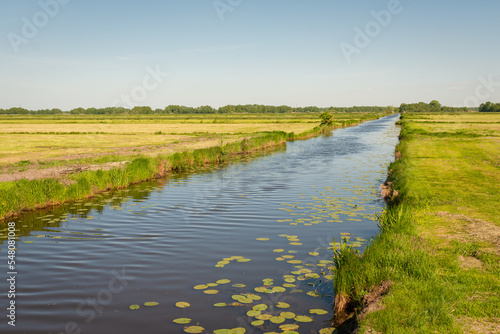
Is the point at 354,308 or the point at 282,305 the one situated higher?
the point at 354,308

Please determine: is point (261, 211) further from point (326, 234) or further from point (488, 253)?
point (488, 253)

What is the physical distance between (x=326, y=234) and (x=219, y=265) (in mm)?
4185

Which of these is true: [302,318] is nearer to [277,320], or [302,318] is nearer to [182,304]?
[277,320]

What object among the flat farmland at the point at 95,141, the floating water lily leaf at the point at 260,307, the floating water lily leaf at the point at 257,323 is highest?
the flat farmland at the point at 95,141

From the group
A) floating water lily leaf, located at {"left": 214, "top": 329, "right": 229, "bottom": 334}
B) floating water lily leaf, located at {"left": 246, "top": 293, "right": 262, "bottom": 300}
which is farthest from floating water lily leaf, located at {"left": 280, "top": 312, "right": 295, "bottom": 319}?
floating water lily leaf, located at {"left": 214, "top": 329, "right": 229, "bottom": 334}

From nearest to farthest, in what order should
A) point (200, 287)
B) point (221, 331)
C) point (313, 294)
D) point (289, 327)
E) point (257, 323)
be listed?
point (221, 331) → point (289, 327) → point (257, 323) → point (313, 294) → point (200, 287)

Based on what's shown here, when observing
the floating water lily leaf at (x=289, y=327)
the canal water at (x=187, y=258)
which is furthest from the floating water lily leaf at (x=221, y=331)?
Answer: the floating water lily leaf at (x=289, y=327)

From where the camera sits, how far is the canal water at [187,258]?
757 centimetres

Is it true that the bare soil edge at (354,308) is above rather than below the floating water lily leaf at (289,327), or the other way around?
above

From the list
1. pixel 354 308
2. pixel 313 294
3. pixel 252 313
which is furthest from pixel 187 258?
pixel 354 308

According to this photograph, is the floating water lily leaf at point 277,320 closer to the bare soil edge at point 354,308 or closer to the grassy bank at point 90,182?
the bare soil edge at point 354,308

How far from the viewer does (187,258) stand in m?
10.9

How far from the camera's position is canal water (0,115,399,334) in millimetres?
7570

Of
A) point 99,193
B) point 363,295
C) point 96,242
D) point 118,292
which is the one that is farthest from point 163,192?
point 363,295
